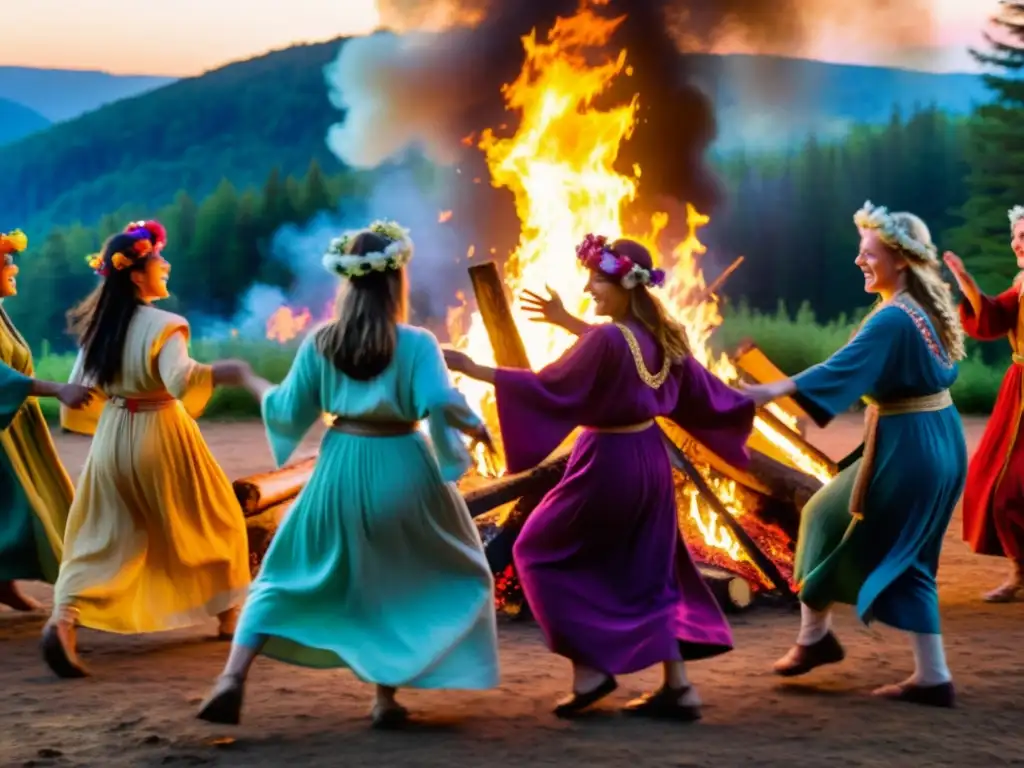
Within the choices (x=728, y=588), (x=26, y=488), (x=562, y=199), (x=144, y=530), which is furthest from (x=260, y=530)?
(x=562, y=199)

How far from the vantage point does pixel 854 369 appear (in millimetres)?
5777

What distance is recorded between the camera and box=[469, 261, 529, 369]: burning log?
773 centimetres

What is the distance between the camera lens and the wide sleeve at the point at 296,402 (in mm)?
5418

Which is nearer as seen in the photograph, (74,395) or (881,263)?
(881,263)

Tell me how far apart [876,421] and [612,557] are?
3.93 feet

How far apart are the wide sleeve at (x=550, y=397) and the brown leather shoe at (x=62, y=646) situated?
1999 mm

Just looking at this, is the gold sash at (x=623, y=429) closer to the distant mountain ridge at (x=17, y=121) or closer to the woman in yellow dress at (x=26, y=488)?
the woman in yellow dress at (x=26, y=488)

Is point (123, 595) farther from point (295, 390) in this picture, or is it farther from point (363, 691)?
point (295, 390)

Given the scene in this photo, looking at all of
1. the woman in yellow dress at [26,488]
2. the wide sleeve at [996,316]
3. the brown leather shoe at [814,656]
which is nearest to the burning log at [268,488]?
the woman in yellow dress at [26,488]

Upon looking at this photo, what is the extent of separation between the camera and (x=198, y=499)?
260 inches

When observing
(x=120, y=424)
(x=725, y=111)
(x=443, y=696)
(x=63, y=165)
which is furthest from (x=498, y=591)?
(x=63, y=165)

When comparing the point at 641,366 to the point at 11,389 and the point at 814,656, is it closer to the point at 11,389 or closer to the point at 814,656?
the point at 814,656

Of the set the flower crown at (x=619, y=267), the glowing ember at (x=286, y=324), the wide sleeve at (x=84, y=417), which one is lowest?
the wide sleeve at (x=84, y=417)

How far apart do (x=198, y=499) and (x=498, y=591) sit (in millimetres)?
1594
